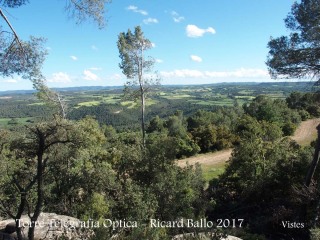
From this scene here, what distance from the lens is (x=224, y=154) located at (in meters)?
31.0

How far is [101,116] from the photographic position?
98812mm

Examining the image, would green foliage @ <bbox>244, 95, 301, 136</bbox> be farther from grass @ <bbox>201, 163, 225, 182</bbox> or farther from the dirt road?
grass @ <bbox>201, 163, 225, 182</bbox>

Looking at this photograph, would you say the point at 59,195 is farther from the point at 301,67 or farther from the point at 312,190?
the point at 301,67

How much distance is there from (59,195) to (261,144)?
1089cm

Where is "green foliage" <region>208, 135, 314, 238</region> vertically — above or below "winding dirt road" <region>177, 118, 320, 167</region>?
above

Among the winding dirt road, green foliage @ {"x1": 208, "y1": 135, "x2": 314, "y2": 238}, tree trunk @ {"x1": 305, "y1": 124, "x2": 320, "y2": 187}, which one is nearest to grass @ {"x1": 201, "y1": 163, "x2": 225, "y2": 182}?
the winding dirt road

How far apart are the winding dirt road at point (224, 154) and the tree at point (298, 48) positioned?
45.3ft

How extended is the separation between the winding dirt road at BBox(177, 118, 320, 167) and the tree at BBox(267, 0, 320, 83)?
1381cm

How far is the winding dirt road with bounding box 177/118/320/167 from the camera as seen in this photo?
92.8 feet

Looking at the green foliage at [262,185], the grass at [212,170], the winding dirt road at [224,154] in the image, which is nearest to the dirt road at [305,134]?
the winding dirt road at [224,154]

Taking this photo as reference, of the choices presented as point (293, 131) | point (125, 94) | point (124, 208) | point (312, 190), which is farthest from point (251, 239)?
point (293, 131)

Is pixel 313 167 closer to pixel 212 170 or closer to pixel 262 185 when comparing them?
pixel 262 185

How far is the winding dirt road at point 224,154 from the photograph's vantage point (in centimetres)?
2828

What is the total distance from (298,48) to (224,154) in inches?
824
